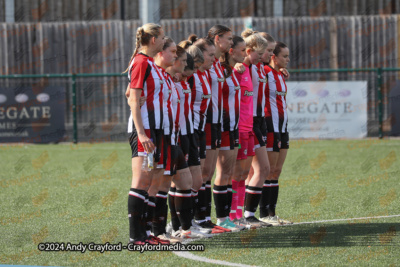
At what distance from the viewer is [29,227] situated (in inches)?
292

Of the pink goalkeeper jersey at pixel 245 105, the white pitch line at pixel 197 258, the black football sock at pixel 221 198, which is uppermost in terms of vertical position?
the pink goalkeeper jersey at pixel 245 105

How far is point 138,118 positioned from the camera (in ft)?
18.9

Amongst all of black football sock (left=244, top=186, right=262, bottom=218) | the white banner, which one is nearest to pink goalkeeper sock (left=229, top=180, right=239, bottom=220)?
black football sock (left=244, top=186, right=262, bottom=218)

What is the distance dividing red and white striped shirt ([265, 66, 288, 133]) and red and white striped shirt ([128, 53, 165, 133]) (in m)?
2.07

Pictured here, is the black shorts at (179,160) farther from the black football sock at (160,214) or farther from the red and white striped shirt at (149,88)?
the red and white striped shirt at (149,88)

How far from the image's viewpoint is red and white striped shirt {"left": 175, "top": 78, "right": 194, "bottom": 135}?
6637 millimetres

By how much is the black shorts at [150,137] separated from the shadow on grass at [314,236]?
105 cm

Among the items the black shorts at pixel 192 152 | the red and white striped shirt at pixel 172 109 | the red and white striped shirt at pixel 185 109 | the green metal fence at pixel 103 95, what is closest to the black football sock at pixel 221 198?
the black shorts at pixel 192 152

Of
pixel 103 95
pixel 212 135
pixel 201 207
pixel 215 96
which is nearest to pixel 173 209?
pixel 201 207

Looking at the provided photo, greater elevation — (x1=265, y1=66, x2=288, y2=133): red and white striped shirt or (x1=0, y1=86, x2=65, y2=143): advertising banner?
(x1=265, y1=66, x2=288, y2=133): red and white striped shirt

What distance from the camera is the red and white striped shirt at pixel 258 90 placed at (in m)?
7.61

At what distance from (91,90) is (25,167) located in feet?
24.6

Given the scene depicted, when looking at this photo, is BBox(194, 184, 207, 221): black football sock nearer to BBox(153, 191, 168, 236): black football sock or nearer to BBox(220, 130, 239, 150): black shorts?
BBox(220, 130, 239, 150): black shorts

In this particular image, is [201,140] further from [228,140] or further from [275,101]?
[275,101]
